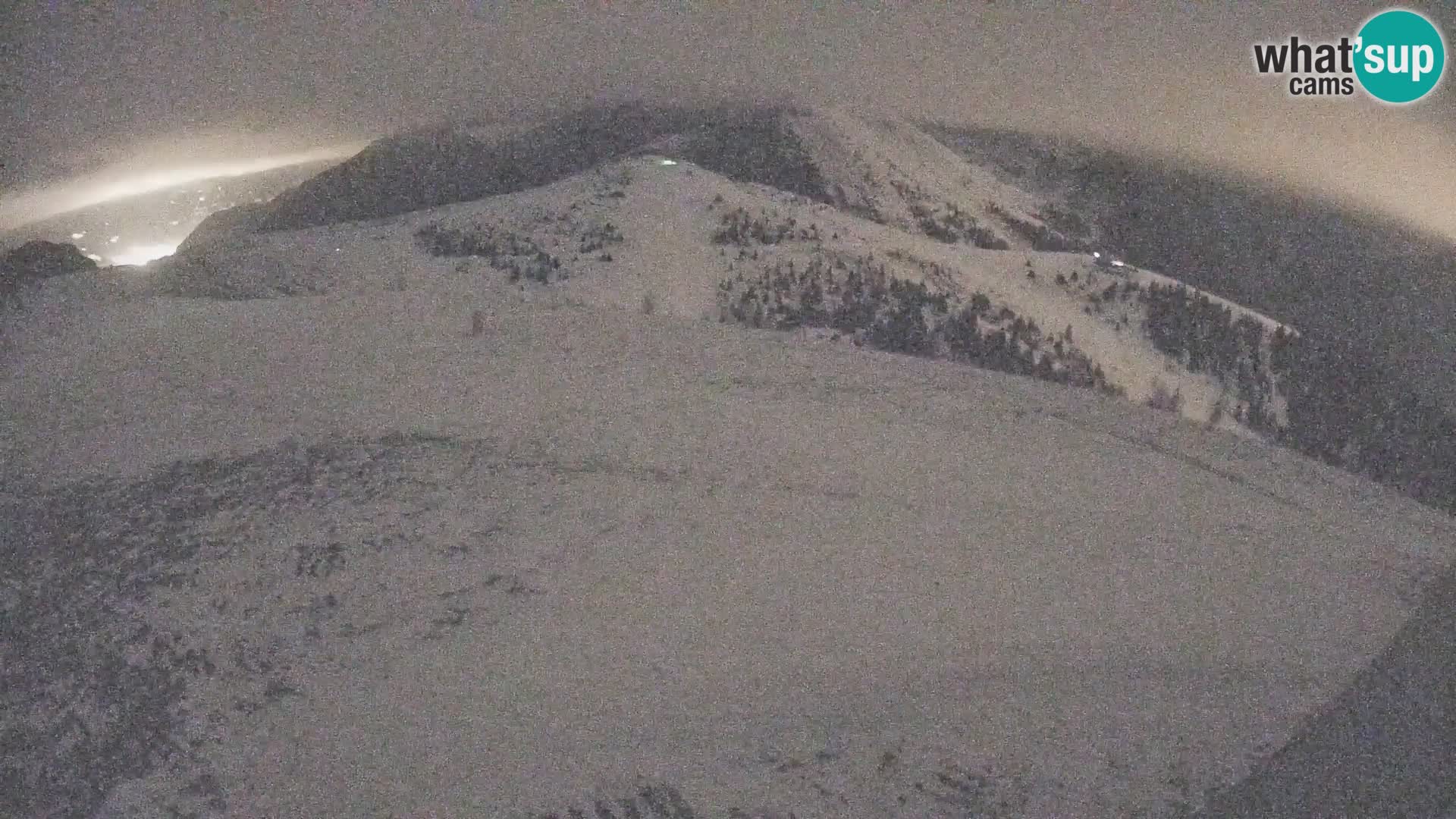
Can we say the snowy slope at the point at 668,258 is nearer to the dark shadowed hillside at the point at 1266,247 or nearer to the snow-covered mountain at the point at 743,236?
the snow-covered mountain at the point at 743,236

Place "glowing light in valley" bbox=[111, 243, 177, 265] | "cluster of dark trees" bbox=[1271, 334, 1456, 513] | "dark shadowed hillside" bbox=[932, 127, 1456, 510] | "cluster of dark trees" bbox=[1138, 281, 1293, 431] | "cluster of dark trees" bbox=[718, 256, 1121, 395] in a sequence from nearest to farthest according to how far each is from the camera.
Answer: "cluster of dark trees" bbox=[1271, 334, 1456, 513]
"dark shadowed hillside" bbox=[932, 127, 1456, 510]
"cluster of dark trees" bbox=[718, 256, 1121, 395]
"cluster of dark trees" bbox=[1138, 281, 1293, 431]
"glowing light in valley" bbox=[111, 243, 177, 265]

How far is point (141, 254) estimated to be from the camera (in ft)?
21.9

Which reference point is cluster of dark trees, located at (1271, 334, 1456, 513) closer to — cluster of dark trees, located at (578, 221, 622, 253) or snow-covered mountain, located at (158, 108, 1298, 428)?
snow-covered mountain, located at (158, 108, 1298, 428)

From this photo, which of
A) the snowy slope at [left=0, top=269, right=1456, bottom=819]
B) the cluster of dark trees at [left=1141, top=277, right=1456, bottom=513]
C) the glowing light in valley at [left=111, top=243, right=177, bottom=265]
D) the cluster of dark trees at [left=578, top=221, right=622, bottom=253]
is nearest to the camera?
the snowy slope at [left=0, top=269, right=1456, bottom=819]

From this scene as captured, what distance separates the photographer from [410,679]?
2.83 m

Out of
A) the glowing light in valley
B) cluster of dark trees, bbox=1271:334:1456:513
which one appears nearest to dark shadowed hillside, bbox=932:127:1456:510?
cluster of dark trees, bbox=1271:334:1456:513

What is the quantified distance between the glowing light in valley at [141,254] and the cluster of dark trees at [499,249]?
161cm

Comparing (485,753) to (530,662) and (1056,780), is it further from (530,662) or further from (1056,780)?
(1056,780)

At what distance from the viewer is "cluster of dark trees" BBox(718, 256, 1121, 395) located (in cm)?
571

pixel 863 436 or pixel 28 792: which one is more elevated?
pixel 863 436

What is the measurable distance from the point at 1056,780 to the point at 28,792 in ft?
8.56

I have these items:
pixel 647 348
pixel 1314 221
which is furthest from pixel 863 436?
pixel 1314 221

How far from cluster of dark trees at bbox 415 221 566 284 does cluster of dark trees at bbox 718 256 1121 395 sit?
1117mm

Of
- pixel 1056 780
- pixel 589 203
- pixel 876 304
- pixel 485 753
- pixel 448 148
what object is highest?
pixel 448 148
